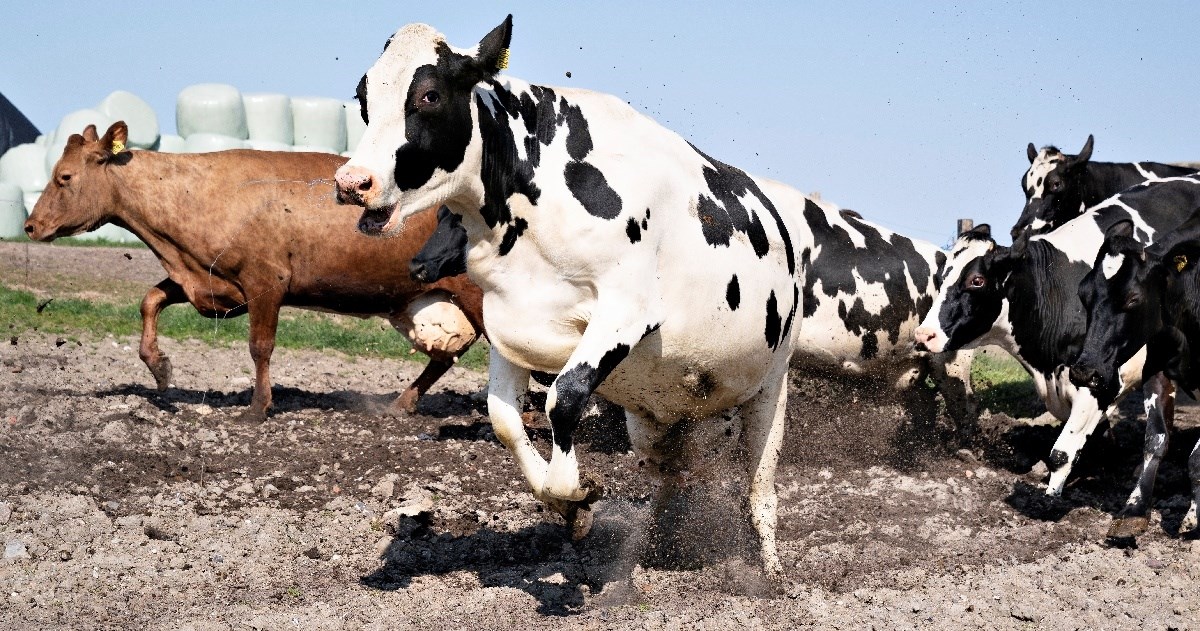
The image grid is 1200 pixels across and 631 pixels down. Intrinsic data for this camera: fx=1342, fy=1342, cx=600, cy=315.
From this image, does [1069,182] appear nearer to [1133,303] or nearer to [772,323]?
[1133,303]

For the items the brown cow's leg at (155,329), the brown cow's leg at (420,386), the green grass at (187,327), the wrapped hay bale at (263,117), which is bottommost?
the wrapped hay bale at (263,117)

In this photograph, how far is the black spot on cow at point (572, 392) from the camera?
5684 millimetres

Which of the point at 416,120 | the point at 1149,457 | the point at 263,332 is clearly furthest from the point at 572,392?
the point at 263,332

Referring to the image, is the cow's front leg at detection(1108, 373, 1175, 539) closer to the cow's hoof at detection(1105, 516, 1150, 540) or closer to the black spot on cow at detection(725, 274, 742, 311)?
the cow's hoof at detection(1105, 516, 1150, 540)

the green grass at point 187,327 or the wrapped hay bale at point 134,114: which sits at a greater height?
the green grass at point 187,327

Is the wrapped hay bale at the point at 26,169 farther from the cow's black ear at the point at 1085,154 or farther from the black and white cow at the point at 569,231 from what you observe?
the black and white cow at the point at 569,231

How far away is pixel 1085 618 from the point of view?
607cm

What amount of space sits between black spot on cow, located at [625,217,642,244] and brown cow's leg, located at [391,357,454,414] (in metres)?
6.12

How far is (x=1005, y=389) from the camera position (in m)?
13.9

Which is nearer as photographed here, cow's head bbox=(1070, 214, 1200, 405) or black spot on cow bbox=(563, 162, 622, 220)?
black spot on cow bbox=(563, 162, 622, 220)

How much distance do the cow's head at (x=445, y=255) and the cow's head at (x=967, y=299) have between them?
4.46 metres

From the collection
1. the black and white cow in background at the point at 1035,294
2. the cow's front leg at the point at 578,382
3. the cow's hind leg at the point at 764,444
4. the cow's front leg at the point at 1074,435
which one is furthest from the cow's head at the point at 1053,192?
the cow's front leg at the point at 578,382

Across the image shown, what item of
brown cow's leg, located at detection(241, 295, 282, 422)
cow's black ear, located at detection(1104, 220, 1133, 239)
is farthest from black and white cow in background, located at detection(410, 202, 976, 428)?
brown cow's leg, located at detection(241, 295, 282, 422)

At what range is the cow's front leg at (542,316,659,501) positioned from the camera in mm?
5691
